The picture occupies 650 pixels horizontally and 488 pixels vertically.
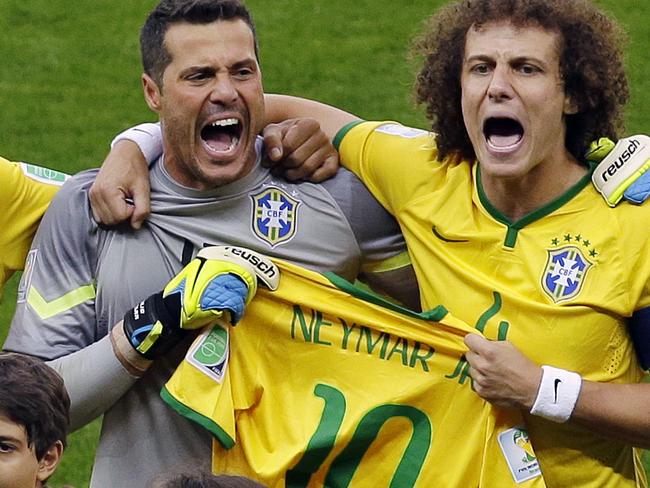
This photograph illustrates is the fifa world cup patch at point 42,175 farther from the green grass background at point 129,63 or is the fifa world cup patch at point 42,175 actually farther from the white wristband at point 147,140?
the green grass background at point 129,63

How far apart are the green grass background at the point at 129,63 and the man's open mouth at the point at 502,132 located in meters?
5.96

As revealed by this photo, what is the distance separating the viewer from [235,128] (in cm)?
582

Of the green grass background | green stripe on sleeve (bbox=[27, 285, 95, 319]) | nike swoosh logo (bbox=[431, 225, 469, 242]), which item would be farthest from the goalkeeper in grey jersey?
the green grass background

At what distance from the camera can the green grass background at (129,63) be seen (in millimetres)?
11883

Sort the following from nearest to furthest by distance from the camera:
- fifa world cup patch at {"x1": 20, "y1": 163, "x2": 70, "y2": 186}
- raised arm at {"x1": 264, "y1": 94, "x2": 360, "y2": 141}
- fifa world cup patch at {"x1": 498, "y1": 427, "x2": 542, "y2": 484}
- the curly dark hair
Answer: fifa world cup patch at {"x1": 498, "y1": 427, "x2": 542, "y2": 484}, the curly dark hair, fifa world cup patch at {"x1": 20, "y1": 163, "x2": 70, "y2": 186}, raised arm at {"x1": 264, "y1": 94, "x2": 360, "y2": 141}

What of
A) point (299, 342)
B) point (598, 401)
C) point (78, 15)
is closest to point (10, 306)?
point (78, 15)

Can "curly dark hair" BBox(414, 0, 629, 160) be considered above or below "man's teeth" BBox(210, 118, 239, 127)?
above

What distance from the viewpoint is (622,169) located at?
5.48 metres

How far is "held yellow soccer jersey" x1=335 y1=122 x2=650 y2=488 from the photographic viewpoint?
17.8 feet

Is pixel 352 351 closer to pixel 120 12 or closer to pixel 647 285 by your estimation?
pixel 647 285

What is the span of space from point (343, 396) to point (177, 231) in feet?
2.31

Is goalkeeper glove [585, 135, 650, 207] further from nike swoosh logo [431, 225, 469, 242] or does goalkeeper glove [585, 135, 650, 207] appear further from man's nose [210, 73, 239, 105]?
man's nose [210, 73, 239, 105]

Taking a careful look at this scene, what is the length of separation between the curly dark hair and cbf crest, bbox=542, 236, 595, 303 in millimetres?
337

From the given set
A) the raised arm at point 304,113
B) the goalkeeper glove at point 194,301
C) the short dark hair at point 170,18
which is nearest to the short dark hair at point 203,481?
the goalkeeper glove at point 194,301
